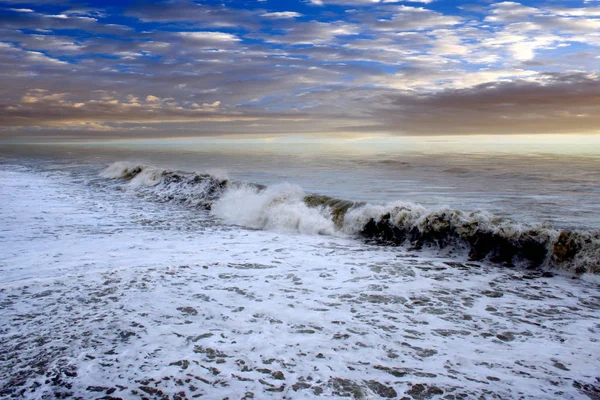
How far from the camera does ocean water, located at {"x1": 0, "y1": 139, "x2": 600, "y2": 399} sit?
4.08 metres

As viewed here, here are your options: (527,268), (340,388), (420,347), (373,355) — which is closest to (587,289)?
(527,268)

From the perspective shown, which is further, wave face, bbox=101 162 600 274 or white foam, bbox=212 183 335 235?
white foam, bbox=212 183 335 235

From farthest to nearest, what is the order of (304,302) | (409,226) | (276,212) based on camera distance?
(276,212), (409,226), (304,302)

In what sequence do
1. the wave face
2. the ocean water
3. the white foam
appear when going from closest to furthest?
the ocean water
the wave face
the white foam

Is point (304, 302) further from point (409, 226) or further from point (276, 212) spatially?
point (276, 212)

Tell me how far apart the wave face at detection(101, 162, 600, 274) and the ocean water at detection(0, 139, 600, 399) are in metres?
0.05

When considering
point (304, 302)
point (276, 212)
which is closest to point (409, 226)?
point (276, 212)

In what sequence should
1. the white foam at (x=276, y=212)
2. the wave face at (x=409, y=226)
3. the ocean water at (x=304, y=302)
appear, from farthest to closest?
the white foam at (x=276, y=212) → the wave face at (x=409, y=226) → the ocean water at (x=304, y=302)

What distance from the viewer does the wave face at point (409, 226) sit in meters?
8.55

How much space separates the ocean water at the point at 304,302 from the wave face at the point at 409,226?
47mm

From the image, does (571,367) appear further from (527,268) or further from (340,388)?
(527,268)

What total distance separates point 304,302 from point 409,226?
550 cm

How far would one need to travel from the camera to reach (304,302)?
622 cm

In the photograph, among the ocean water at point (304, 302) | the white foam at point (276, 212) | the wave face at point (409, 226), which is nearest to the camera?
the ocean water at point (304, 302)
